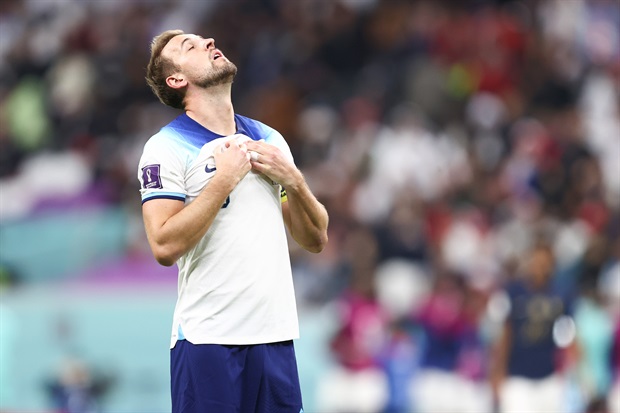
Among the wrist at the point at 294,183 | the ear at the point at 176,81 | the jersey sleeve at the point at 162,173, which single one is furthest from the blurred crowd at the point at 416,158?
the jersey sleeve at the point at 162,173

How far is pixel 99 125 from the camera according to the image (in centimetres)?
1588

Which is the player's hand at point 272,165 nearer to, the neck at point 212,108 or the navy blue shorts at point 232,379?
the neck at point 212,108

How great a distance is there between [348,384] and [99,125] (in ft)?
18.6

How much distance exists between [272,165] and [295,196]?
161 millimetres

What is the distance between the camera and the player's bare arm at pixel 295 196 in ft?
15.6

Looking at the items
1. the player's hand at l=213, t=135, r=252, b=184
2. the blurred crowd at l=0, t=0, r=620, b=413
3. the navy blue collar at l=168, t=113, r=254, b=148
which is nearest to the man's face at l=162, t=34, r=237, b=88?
the navy blue collar at l=168, t=113, r=254, b=148

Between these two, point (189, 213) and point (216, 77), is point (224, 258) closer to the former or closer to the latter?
point (189, 213)

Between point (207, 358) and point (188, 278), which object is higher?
point (188, 278)

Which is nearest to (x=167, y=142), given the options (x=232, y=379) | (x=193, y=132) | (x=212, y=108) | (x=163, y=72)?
(x=193, y=132)

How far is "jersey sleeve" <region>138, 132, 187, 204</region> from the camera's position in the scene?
4660 mm

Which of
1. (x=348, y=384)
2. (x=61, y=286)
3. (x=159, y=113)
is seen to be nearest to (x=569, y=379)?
(x=348, y=384)

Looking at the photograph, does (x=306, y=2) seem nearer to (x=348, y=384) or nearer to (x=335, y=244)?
(x=335, y=244)

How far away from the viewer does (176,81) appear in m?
4.92

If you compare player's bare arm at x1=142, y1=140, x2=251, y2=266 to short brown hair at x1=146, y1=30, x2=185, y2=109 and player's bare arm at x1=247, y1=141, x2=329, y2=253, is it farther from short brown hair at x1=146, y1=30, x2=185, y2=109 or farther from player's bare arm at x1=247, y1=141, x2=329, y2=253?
short brown hair at x1=146, y1=30, x2=185, y2=109
